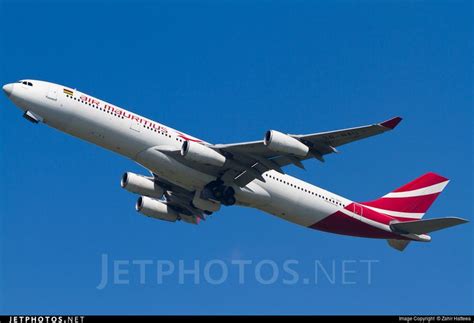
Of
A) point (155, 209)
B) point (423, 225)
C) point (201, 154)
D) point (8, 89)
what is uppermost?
point (8, 89)

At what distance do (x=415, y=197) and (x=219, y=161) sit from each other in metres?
14.1

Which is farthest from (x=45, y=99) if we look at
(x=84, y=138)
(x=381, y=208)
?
(x=381, y=208)

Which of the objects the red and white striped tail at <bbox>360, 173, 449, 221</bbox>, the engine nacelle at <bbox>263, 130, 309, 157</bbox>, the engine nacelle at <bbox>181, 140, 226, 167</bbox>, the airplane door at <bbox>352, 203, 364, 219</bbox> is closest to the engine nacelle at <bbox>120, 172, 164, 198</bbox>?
the engine nacelle at <bbox>181, 140, 226, 167</bbox>

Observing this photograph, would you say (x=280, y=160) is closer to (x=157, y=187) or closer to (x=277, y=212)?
(x=277, y=212)

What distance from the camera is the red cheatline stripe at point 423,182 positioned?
166 ft

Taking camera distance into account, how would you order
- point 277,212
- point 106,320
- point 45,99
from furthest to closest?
point 277,212
point 45,99
point 106,320

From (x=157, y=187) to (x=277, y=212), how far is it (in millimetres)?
7255

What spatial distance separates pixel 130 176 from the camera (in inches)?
1860

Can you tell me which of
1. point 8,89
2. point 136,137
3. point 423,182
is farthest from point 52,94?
point 423,182

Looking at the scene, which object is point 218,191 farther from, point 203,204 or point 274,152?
point 274,152

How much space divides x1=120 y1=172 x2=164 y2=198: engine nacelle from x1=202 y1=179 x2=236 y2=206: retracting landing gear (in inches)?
185

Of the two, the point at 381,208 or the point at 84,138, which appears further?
the point at 381,208

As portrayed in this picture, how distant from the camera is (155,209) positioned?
49688 mm

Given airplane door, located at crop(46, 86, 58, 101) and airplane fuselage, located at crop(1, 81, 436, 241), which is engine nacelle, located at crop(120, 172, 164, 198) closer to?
airplane fuselage, located at crop(1, 81, 436, 241)
